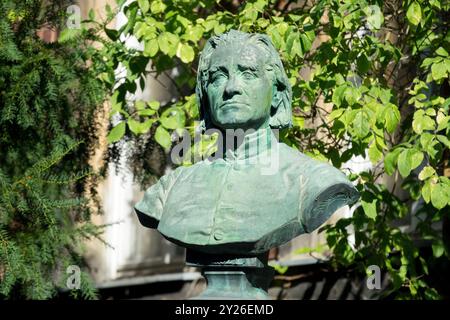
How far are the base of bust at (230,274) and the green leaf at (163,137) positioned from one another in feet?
6.58

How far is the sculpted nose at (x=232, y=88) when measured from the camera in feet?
21.6

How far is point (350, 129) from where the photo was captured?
322 inches

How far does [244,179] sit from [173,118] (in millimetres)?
2087

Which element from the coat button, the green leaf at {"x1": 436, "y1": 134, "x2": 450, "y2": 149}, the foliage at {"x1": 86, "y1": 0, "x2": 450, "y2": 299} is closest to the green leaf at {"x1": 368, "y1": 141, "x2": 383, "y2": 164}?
the foliage at {"x1": 86, "y1": 0, "x2": 450, "y2": 299}

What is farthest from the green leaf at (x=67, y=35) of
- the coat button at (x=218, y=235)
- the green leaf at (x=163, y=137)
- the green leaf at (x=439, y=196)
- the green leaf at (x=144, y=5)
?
the coat button at (x=218, y=235)

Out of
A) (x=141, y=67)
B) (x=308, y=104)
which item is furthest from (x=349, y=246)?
(x=141, y=67)

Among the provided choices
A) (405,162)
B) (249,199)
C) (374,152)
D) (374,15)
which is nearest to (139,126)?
(374,152)

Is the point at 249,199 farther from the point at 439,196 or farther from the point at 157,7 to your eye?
the point at 157,7

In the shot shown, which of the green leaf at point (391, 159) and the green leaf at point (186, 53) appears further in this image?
the green leaf at point (186, 53)

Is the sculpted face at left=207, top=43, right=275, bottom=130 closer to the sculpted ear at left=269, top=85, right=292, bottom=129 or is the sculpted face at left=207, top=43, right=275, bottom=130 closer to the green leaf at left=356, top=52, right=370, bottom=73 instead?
the sculpted ear at left=269, top=85, right=292, bottom=129

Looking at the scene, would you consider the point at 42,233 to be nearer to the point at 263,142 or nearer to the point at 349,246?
the point at 349,246

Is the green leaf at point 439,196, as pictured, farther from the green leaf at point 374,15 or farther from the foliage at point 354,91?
the green leaf at point 374,15

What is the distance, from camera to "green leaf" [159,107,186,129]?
866 cm

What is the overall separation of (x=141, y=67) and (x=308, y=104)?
3.90 ft
